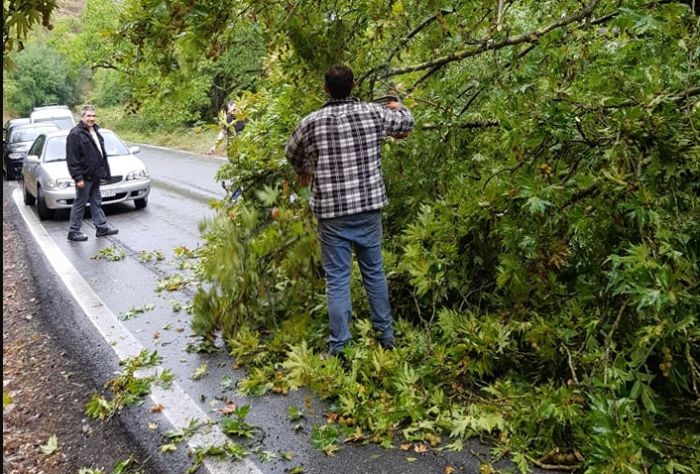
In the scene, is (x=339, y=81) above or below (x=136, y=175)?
above

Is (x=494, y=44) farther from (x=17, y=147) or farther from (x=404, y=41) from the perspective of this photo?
(x=17, y=147)

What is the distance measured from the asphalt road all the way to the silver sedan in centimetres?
37

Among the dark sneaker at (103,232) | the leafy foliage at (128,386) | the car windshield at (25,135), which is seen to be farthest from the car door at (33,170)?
the leafy foliage at (128,386)

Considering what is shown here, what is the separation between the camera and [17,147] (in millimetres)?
21234

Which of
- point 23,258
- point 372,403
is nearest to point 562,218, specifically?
point 372,403

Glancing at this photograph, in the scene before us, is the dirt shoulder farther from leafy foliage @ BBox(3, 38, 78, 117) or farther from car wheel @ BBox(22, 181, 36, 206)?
leafy foliage @ BBox(3, 38, 78, 117)

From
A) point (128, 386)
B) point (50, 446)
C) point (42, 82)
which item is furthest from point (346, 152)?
point (42, 82)

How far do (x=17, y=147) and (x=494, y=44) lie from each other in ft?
67.4

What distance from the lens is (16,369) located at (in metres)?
5.52

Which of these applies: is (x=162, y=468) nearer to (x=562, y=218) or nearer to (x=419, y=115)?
(x=562, y=218)

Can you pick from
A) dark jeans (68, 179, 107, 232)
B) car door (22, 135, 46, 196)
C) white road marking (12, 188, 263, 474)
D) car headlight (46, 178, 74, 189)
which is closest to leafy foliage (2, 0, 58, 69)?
white road marking (12, 188, 263, 474)

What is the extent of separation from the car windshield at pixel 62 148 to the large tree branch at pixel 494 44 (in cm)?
942

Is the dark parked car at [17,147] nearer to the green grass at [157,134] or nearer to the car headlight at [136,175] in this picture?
the green grass at [157,134]

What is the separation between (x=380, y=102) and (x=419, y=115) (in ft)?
2.46
